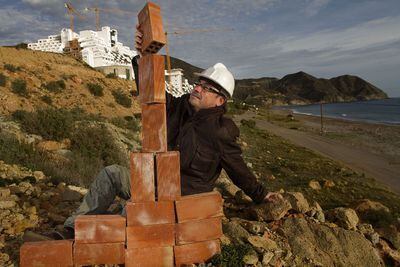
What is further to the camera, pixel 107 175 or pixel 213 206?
pixel 107 175

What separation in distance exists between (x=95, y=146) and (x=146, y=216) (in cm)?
898

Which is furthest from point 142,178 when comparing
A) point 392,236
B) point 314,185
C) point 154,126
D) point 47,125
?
point 47,125

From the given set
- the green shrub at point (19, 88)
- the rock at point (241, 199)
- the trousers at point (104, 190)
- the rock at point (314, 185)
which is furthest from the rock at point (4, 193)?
the green shrub at point (19, 88)

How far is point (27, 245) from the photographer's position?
3.58 meters

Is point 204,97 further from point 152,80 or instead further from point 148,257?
point 148,257

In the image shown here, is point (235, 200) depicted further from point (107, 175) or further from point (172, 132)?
point (107, 175)

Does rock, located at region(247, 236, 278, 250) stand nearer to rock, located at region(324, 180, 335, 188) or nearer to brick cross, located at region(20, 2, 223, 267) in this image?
brick cross, located at region(20, 2, 223, 267)

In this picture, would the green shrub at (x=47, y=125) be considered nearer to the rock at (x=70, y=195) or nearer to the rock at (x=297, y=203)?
the rock at (x=70, y=195)

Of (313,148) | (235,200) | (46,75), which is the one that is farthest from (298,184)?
(46,75)

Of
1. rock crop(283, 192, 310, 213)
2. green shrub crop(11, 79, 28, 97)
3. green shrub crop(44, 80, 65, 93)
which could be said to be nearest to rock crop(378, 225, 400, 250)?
rock crop(283, 192, 310, 213)

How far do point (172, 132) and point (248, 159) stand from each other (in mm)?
13082

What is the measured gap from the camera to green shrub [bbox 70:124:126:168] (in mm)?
11352

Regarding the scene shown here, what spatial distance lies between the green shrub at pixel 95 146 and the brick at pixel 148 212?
7710mm

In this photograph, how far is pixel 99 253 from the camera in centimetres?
366
